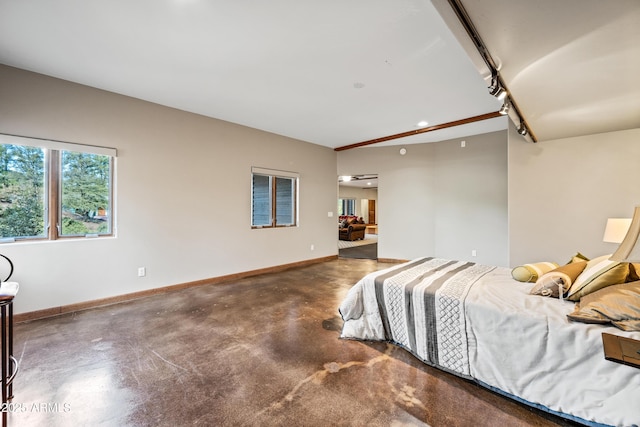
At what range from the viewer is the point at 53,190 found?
10.6 ft

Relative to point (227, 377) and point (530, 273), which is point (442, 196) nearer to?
point (530, 273)

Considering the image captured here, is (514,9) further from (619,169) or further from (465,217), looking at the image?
(465,217)

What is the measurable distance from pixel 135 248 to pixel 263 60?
310 cm

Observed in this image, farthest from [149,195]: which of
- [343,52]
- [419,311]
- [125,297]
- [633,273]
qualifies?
[633,273]

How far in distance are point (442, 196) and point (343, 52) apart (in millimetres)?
4169

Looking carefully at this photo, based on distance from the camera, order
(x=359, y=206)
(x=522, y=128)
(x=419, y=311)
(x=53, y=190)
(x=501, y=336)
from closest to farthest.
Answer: (x=501, y=336) < (x=419, y=311) < (x=522, y=128) < (x=53, y=190) < (x=359, y=206)

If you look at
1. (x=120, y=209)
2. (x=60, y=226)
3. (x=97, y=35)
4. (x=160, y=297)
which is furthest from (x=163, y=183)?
(x=97, y=35)

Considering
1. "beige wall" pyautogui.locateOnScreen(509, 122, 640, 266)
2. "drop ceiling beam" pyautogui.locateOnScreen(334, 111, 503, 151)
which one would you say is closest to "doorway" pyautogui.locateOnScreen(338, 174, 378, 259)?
"drop ceiling beam" pyautogui.locateOnScreen(334, 111, 503, 151)

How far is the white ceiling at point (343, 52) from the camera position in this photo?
1458mm

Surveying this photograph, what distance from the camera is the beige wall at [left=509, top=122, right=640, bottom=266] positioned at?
3152mm

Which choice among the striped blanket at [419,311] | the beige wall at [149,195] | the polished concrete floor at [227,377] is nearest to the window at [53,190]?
the beige wall at [149,195]

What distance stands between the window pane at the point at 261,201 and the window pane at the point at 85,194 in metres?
2.26

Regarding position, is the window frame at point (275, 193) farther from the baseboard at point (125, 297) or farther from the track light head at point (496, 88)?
the track light head at point (496, 88)

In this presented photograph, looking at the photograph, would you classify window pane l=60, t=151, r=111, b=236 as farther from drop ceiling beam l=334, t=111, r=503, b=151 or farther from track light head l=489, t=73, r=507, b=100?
drop ceiling beam l=334, t=111, r=503, b=151
